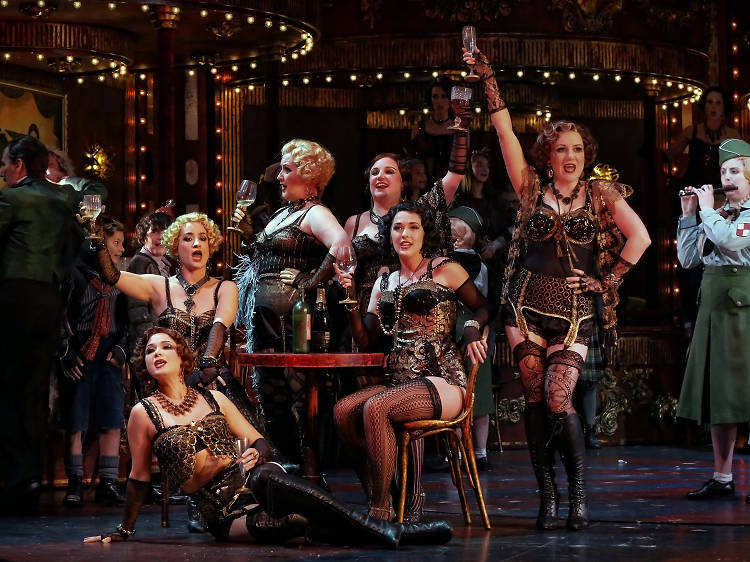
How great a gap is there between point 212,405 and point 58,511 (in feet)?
5.20

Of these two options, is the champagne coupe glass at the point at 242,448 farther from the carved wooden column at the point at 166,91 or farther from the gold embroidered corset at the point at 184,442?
the carved wooden column at the point at 166,91

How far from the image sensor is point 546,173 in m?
6.40

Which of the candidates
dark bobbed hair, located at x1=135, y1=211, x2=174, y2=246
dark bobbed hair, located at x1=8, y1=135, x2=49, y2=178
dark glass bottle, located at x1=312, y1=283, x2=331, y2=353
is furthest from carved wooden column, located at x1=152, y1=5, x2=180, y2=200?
dark glass bottle, located at x1=312, y1=283, x2=331, y2=353

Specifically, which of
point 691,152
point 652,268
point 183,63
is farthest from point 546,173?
point 652,268

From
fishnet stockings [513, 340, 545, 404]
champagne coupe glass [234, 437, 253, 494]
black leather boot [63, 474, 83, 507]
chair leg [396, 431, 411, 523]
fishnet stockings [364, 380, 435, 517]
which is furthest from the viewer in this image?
black leather boot [63, 474, 83, 507]

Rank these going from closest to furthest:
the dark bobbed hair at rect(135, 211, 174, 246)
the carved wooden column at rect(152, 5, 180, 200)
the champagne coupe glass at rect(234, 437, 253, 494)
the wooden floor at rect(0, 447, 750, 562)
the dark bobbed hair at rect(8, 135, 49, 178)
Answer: the wooden floor at rect(0, 447, 750, 562), the champagne coupe glass at rect(234, 437, 253, 494), the dark bobbed hair at rect(8, 135, 49, 178), the dark bobbed hair at rect(135, 211, 174, 246), the carved wooden column at rect(152, 5, 180, 200)

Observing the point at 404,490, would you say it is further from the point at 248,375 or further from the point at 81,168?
the point at 81,168

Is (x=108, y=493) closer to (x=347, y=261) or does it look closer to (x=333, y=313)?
(x=333, y=313)

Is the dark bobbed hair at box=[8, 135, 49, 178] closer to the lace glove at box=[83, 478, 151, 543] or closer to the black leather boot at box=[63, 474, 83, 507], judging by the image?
the black leather boot at box=[63, 474, 83, 507]

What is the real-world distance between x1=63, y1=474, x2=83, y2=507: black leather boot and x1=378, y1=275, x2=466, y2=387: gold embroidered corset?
1.92 m

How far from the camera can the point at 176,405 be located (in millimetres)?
5840

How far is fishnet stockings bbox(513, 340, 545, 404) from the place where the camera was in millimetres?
6191

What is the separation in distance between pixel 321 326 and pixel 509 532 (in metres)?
1.19

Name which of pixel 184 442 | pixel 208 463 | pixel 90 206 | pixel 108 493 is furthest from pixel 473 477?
pixel 108 493
